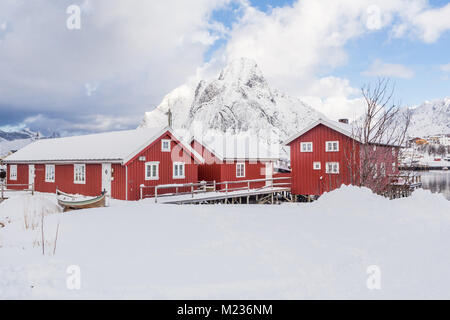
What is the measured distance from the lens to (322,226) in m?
8.40

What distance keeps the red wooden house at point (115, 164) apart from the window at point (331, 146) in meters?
11.7

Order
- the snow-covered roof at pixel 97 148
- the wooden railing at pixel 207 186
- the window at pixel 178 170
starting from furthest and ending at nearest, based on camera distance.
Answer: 1. the window at pixel 178 170
2. the wooden railing at pixel 207 186
3. the snow-covered roof at pixel 97 148

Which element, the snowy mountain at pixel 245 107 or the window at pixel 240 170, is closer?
the window at pixel 240 170

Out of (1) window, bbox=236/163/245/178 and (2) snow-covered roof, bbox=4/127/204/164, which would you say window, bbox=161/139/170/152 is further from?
(1) window, bbox=236/163/245/178

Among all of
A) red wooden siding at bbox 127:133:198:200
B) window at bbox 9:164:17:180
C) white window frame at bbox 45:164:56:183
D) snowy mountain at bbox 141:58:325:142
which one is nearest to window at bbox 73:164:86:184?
white window frame at bbox 45:164:56:183

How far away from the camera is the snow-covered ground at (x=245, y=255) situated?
16.5 ft

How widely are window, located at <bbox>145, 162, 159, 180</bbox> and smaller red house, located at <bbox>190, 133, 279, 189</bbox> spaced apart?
846 centimetres

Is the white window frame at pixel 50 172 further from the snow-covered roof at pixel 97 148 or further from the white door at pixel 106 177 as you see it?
the white door at pixel 106 177

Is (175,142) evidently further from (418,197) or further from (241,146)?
(418,197)

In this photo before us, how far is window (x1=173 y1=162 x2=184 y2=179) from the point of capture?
944 inches

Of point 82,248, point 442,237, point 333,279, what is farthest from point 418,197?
point 82,248

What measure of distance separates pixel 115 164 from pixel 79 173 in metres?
4.07

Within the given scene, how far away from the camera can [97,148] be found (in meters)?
23.7

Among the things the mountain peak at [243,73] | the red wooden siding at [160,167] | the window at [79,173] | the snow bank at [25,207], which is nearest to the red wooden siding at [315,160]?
the red wooden siding at [160,167]
